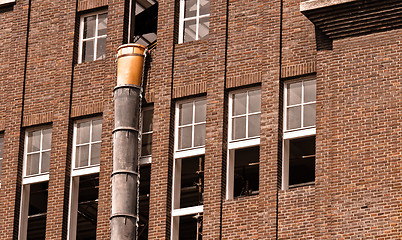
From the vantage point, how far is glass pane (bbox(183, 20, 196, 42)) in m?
35.1

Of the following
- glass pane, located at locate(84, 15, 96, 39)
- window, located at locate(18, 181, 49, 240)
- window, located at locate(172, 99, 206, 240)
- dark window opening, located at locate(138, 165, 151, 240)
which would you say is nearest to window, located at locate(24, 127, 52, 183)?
window, located at locate(18, 181, 49, 240)

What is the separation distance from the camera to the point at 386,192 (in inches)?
1174

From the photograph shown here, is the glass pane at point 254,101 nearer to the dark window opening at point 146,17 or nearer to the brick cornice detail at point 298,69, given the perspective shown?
the brick cornice detail at point 298,69

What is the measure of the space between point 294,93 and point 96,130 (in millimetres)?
5909

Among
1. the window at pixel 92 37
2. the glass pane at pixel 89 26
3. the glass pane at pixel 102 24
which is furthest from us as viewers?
the glass pane at pixel 89 26

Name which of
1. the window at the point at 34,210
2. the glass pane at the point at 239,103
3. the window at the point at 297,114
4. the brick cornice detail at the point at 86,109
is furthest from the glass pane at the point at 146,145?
the window at the point at 297,114

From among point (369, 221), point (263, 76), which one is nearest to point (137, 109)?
point (263, 76)

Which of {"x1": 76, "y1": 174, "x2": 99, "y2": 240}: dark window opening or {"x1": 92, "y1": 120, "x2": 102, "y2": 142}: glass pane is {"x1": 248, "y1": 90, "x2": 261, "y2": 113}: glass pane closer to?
{"x1": 92, "y1": 120, "x2": 102, "y2": 142}: glass pane

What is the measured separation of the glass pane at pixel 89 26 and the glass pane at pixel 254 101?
18.7 feet

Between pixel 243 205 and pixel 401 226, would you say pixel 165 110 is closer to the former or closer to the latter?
pixel 243 205

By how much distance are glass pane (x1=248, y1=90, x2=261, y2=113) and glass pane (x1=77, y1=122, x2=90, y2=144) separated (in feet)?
16.2

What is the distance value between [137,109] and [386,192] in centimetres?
773

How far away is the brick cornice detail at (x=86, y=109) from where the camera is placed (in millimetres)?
35344

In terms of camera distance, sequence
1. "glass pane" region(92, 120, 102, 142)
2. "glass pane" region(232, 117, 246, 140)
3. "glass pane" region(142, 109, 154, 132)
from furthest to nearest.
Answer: "glass pane" region(92, 120, 102, 142)
"glass pane" region(142, 109, 154, 132)
"glass pane" region(232, 117, 246, 140)
